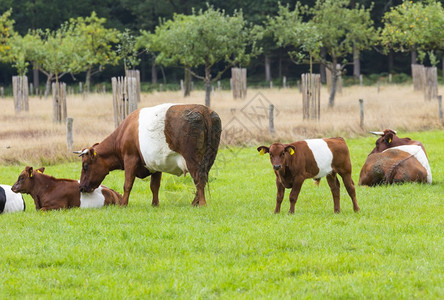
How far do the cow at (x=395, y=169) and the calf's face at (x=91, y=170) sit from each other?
17.3 ft

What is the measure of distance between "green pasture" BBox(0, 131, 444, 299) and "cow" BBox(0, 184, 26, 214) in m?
0.58

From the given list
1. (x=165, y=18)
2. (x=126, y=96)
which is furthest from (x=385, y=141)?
(x=165, y=18)

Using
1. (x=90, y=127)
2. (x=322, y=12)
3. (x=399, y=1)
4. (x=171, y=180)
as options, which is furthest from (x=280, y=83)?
(x=171, y=180)

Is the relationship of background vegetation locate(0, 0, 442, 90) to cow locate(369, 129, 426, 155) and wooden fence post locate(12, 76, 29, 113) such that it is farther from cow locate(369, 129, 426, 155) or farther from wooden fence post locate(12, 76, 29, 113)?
cow locate(369, 129, 426, 155)

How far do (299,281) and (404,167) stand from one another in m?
7.72

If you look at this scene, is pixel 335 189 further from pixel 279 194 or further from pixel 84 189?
pixel 84 189

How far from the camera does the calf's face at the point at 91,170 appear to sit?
11.8 meters

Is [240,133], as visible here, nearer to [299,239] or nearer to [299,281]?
[299,239]

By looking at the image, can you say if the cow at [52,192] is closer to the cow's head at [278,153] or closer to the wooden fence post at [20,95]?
the cow's head at [278,153]

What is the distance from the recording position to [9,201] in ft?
38.4

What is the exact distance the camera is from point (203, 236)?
8727 millimetres

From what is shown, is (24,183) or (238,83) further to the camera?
(238,83)

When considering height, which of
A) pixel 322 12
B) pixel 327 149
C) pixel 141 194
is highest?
pixel 322 12

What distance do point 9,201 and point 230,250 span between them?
5196 millimetres
